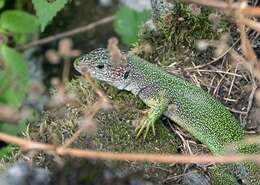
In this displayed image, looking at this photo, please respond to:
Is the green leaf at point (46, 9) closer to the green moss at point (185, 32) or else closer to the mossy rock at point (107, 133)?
the mossy rock at point (107, 133)

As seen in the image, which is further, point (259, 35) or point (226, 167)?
point (259, 35)

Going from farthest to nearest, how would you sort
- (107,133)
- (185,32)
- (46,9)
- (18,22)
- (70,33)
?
(70,33) < (18,22) < (185,32) < (46,9) < (107,133)

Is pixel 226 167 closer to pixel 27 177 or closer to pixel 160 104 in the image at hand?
pixel 160 104

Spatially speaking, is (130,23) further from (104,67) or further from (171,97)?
(171,97)

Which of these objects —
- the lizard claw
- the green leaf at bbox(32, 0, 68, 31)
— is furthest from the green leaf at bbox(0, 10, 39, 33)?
the lizard claw

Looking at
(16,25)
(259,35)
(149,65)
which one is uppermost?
(259,35)

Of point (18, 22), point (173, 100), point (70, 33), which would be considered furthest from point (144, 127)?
point (70, 33)

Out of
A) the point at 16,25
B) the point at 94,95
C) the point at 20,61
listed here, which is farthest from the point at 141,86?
the point at 16,25

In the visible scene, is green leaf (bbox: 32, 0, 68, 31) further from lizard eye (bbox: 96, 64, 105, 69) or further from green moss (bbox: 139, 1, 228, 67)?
green moss (bbox: 139, 1, 228, 67)
